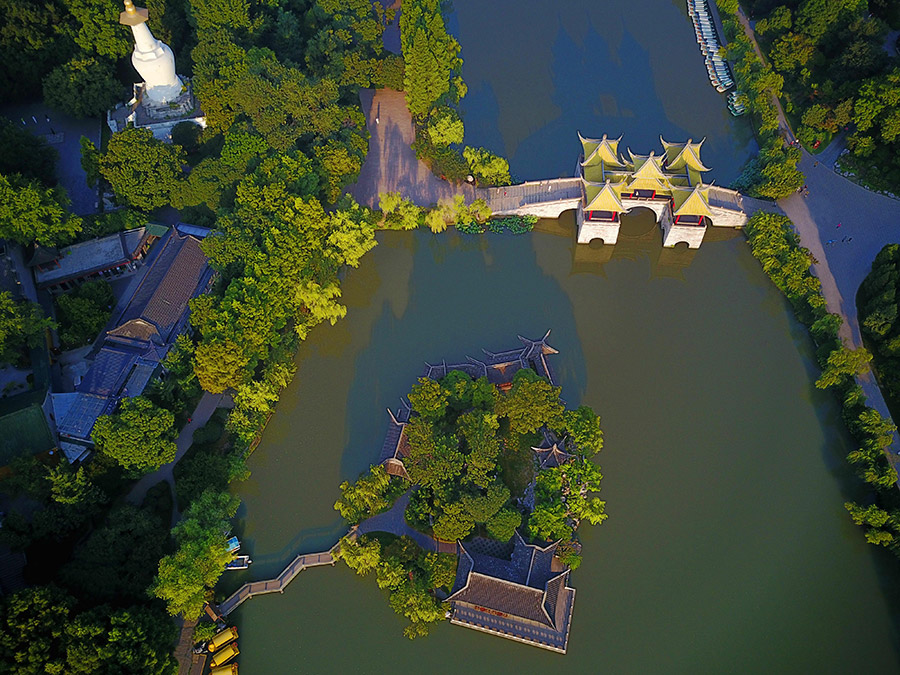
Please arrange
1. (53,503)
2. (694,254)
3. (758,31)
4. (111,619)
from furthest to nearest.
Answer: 1. (758,31)
2. (694,254)
3. (53,503)
4. (111,619)

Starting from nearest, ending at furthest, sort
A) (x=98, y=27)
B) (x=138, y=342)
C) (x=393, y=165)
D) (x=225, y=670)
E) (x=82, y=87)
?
(x=225, y=670), (x=138, y=342), (x=82, y=87), (x=98, y=27), (x=393, y=165)

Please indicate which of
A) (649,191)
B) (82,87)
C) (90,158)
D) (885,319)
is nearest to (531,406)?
(649,191)

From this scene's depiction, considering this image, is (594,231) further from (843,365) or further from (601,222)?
(843,365)

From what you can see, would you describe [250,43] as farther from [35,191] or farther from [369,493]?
[369,493]

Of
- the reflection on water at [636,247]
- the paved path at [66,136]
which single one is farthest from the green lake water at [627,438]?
the paved path at [66,136]

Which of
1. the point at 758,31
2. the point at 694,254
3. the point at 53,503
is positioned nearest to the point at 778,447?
Answer: the point at 694,254

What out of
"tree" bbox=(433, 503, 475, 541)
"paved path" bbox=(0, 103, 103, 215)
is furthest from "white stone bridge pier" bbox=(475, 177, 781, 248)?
"paved path" bbox=(0, 103, 103, 215)
